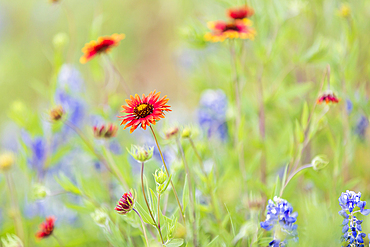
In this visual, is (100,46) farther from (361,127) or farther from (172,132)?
(361,127)

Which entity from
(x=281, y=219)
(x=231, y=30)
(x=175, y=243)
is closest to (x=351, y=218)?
(x=281, y=219)

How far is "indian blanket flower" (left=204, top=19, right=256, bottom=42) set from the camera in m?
0.46

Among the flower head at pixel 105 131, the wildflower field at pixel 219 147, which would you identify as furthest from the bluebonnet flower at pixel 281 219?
the flower head at pixel 105 131

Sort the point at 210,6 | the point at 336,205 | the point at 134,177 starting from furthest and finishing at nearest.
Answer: the point at 210,6 → the point at 134,177 → the point at 336,205

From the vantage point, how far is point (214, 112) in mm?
694

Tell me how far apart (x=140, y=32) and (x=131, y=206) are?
146 centimetres

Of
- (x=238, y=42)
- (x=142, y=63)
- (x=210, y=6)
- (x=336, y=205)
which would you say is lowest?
(x=336, y=205)

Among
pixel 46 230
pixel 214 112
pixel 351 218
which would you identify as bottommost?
pixel 351 218

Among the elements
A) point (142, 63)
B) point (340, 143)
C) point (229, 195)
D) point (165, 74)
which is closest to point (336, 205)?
point (340, 143)

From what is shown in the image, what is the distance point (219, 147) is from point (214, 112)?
0.11m

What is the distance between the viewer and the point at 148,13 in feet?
5.38

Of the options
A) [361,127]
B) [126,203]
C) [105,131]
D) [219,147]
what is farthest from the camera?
[219,147]

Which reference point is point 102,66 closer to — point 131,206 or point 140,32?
point 131,206

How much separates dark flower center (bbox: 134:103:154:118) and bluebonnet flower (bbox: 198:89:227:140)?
34 centimetres
